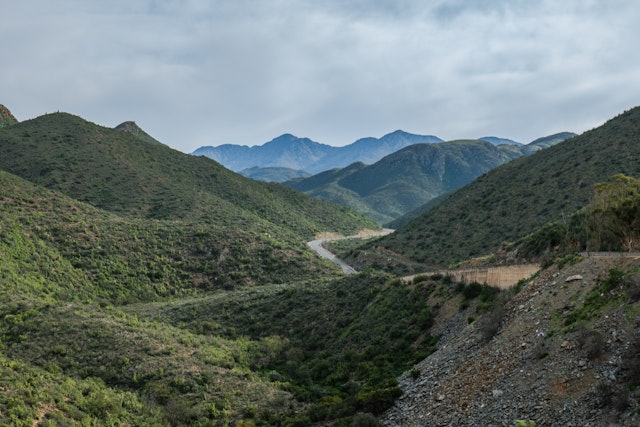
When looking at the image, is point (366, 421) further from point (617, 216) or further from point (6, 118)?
point (6, 118)

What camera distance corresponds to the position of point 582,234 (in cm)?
2941

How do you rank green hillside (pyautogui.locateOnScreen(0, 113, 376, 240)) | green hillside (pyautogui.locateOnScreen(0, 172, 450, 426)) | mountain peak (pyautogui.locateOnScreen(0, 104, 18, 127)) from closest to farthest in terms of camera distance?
green hillside (pyautogui.locateOnScreen(0, 172, 450, 426)) < green hillside (pyautogui.locateOnScreen(0, 113, 376, 240)) < mountain peak (pyautogui.locateOnScreen(0, 104, 18, 127))

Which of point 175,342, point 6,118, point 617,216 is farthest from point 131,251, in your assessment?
point 6,118

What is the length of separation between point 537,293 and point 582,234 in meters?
15.3

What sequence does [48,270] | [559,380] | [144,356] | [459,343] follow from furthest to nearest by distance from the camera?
1. [48,270]
2. [144,356]
3. [459,343]
4. [559,380]

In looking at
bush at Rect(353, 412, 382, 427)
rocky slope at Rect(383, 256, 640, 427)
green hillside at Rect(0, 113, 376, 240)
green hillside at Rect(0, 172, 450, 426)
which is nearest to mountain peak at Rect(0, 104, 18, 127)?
green hillside at Rect(0, 113, 376, 240)

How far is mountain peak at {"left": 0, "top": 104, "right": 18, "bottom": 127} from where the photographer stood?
11078 centimetres

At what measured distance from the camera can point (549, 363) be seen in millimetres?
12875

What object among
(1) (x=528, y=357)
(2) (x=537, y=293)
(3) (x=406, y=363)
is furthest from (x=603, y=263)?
(3) (x=406, y=363)

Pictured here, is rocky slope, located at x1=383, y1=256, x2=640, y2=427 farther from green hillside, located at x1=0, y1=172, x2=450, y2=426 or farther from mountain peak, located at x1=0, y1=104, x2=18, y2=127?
mountain peak, located at x1=0, y1=104, x2=18, y2=127

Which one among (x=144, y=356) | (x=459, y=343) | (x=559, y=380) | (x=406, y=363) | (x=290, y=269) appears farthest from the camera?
(x=290, y=269)

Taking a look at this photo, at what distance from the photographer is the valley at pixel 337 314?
13.5 m

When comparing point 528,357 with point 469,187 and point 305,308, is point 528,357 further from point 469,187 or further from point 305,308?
point 469,187

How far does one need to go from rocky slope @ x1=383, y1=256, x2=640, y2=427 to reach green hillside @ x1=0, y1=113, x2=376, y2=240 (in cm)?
5962
